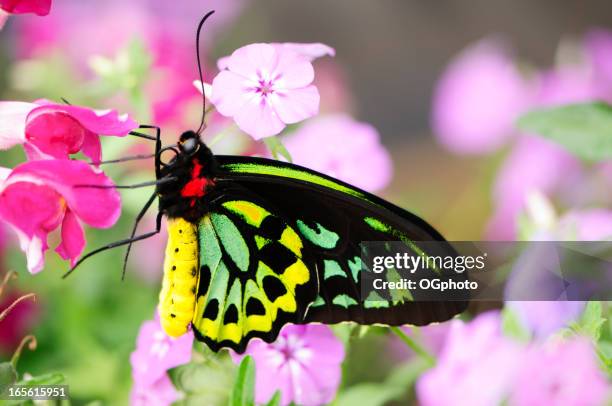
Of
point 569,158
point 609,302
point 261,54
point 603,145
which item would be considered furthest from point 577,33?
point 261,54

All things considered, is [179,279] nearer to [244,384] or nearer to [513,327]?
[244,384]

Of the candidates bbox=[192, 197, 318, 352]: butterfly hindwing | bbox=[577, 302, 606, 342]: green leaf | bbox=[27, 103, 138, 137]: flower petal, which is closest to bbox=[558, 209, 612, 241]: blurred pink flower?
bbox=[577, 302, 606, 342]: green leaf

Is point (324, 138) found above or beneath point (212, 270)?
above

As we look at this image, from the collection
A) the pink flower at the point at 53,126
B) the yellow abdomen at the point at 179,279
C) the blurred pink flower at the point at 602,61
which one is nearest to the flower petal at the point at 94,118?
the pink flower at the point at 53,126

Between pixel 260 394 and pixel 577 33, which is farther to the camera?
pixel 577 33

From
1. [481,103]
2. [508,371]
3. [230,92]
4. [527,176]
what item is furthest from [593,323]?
[481,103]

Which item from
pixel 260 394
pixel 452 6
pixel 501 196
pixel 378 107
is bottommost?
pixel 260 394

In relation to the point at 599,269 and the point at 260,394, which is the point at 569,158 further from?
the point at 260,394

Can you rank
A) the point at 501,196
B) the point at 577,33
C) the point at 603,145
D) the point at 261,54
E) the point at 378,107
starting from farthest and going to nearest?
1. the point at 378,107
2. the point at 577,33
3. the point at 501,196
4. the point at 603,145
5. the point at 261,54
